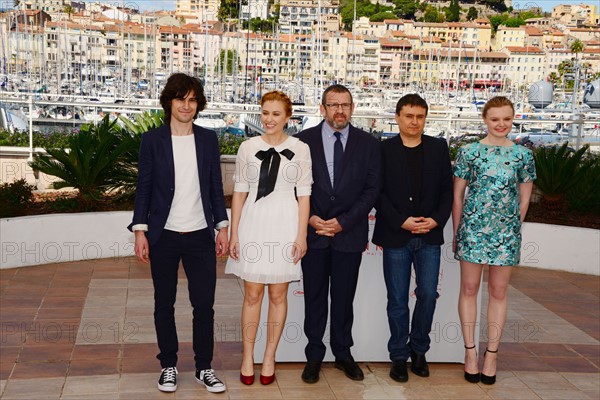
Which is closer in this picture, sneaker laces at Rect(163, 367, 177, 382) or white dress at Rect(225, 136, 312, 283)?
white dress at Rect(225, 136, 312, 283)

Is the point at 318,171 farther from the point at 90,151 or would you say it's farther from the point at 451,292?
the point at 90,151

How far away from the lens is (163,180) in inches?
177

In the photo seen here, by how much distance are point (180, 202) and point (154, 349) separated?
4.90 ft

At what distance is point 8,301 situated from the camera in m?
6.72

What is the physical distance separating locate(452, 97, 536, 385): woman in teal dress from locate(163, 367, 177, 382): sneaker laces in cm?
190

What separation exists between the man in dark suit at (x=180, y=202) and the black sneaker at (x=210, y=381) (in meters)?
0.02

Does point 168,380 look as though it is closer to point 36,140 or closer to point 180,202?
point 180,202

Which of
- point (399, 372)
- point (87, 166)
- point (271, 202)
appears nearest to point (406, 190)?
point (271, 202)

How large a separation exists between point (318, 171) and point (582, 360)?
2.58 metres

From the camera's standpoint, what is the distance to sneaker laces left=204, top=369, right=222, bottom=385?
4.70m

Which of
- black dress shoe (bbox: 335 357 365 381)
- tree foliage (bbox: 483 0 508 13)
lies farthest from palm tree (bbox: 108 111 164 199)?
tree foliage (bbox: 483 0 508 13)

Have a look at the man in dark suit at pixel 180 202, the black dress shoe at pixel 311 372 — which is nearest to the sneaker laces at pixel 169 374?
the man in dark suit at pixel 180 202

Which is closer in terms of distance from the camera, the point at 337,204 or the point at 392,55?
the point at 337,204

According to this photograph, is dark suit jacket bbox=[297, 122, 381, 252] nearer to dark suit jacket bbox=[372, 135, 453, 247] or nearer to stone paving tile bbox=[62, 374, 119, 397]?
dark suit jacket bbox=[372, 135, 453, 247]
